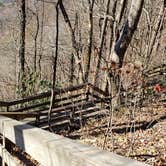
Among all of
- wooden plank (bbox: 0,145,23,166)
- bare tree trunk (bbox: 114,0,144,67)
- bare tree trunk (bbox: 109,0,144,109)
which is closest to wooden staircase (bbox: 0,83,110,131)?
bare tree trunk (bbox: 109,0,144,109)

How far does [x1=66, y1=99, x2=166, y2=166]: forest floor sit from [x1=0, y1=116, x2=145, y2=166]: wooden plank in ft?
13.4

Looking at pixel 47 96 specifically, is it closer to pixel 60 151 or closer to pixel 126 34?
pixel 126 34

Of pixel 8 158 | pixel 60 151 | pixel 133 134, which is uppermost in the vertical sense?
pixel 60 151

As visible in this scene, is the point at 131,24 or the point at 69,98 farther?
the point at 69,98

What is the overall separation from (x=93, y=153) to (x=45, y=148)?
1.33 feet

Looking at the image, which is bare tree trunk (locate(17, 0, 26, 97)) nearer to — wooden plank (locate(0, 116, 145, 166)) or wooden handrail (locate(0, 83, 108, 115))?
wooden handrail (locate(0, 83, 108, 115))

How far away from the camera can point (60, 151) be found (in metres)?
2.00

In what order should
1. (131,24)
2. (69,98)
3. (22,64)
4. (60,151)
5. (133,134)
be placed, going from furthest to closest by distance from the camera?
(22,64) → (69,98) → (131,24) → (133,134) → (60,151)

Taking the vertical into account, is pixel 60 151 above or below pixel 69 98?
above

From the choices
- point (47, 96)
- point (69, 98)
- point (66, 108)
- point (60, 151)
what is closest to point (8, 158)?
point (60, 151)

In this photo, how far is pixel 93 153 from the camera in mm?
1850

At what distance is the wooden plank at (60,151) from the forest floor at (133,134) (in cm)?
407

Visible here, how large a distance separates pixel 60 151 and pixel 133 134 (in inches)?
278

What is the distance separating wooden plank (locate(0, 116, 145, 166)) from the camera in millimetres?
1744
